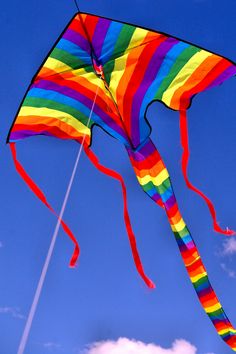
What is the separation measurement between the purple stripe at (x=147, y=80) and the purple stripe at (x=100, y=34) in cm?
62

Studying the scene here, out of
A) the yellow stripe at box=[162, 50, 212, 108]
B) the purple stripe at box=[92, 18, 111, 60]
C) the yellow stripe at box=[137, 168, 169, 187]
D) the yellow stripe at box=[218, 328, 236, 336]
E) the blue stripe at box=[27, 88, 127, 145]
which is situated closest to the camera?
the yellow stripe at box=[218, 328, 236, 336]

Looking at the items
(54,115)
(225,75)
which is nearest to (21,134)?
(54,115)

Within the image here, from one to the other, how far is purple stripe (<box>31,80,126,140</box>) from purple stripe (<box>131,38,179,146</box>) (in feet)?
0.66

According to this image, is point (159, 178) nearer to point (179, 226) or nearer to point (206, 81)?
point (179, 226)

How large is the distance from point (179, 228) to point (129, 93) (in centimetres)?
178

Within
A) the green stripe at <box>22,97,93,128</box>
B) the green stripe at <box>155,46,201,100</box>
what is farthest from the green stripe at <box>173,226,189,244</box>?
the green stripe at <box>22,97,93,128</box>

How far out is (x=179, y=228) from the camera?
4.88 metres

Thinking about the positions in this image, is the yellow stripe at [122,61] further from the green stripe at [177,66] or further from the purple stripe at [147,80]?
the green stripe at [177,66]

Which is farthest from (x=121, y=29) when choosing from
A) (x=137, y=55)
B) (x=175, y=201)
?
(x=175, y=201)

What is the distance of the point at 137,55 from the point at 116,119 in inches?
34.4

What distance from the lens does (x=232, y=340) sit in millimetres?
4375

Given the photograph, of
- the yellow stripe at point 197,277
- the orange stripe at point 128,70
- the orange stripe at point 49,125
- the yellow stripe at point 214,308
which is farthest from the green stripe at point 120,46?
the yellow stripe at point 214,308

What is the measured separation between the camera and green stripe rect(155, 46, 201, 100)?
15.1 feet

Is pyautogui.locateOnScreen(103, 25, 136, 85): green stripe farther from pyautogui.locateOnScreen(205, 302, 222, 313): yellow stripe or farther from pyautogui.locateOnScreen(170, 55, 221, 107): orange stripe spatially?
pyautogui.locateOnScreen(205, 302, 222, 313): yellow stripe
